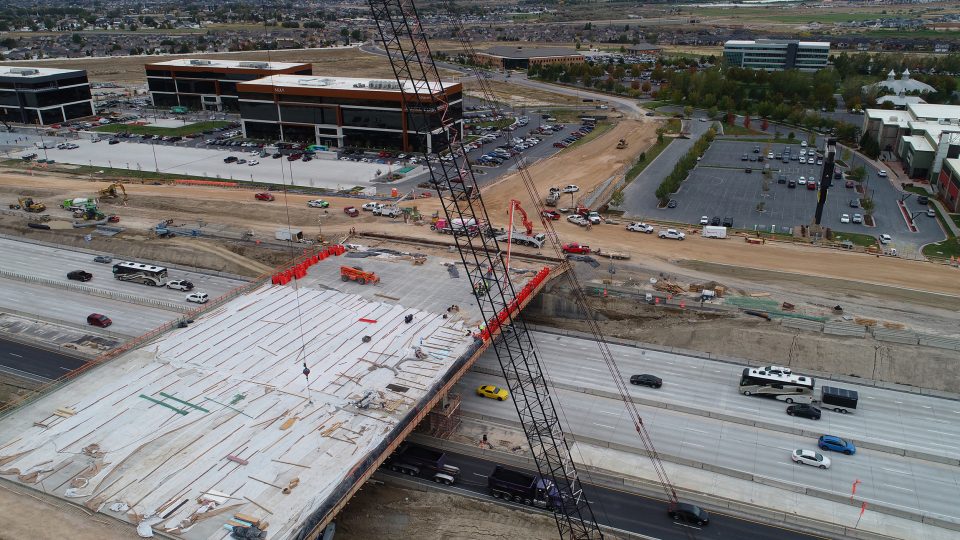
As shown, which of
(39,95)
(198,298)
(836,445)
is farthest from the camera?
(39,95)

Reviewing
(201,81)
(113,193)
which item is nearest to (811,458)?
(113,193)

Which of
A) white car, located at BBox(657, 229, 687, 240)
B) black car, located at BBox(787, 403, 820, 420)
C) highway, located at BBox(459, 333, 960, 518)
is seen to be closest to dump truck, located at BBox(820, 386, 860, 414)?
highway, located at BBox(459, 333, 960, 518)

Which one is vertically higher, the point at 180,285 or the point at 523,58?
the point at 523,58

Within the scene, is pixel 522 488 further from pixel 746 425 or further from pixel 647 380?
pixel 746 425

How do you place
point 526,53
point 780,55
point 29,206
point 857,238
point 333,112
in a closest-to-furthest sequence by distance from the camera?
point 857,238 < point 29,206 < point 333,112 < point 780,55 < point 526,53

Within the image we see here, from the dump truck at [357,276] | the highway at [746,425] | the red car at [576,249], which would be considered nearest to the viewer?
→ the highway at [746,425]

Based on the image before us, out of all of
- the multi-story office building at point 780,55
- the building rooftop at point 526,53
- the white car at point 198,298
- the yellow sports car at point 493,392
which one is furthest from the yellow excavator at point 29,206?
the multi-story office building at point 780,55

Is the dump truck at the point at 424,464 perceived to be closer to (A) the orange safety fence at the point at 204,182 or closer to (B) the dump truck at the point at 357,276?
(B) the dump truck at the point at 357,276
